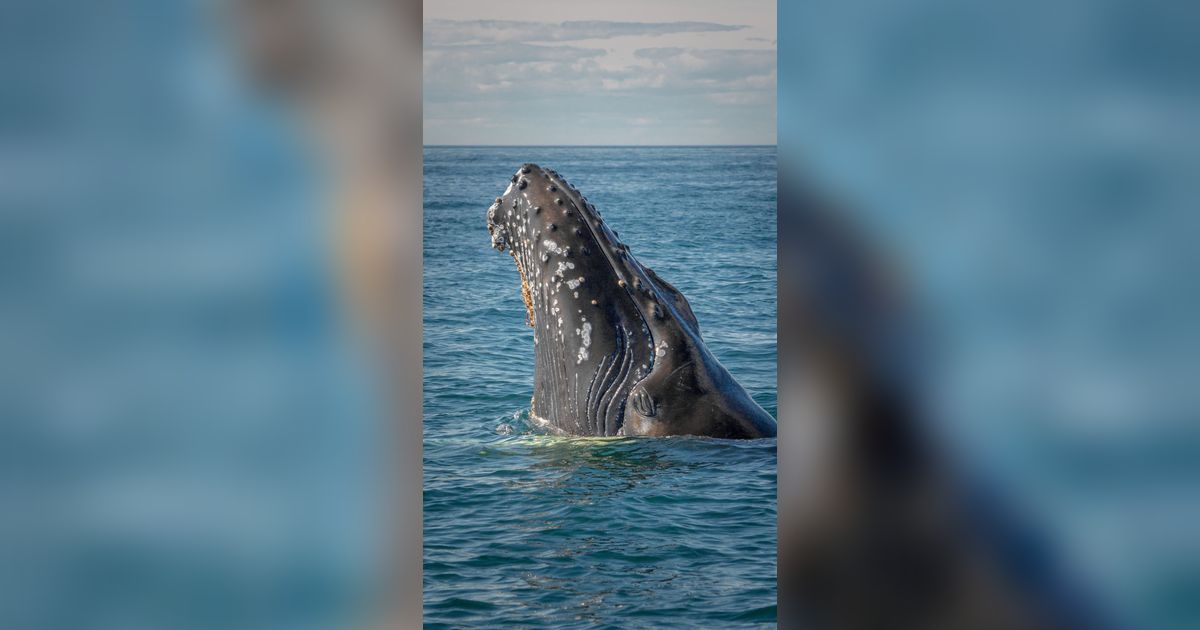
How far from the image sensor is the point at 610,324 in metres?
8.00
